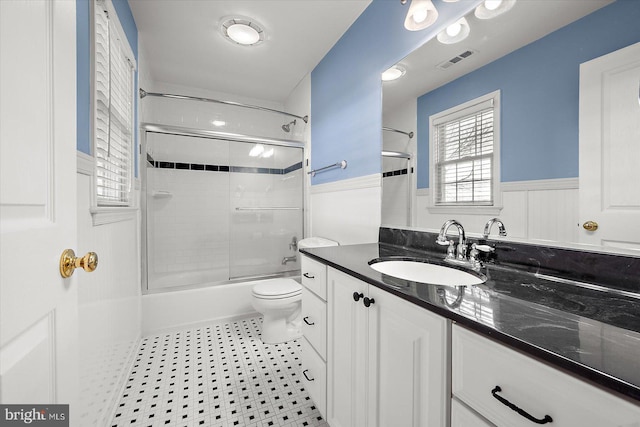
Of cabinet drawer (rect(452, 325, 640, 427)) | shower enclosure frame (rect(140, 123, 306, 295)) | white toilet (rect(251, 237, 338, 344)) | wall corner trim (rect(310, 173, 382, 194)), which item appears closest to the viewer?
cabinet drawer (rect(452, 325, 640, 427))

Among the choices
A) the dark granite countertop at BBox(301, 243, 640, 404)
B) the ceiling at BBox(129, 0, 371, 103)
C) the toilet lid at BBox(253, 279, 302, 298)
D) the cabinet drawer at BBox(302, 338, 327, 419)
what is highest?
the ceiling at BBox(129, 0, 371, 103)

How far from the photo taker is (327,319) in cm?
115

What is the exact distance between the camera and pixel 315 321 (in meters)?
1.27

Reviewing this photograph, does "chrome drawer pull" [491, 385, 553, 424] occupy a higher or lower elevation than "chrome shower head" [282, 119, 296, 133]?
lower

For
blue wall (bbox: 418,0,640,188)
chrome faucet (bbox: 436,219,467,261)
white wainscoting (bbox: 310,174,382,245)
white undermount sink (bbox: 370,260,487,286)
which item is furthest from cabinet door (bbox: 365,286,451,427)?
white wainscoting (bbox: 310,174,382,245)

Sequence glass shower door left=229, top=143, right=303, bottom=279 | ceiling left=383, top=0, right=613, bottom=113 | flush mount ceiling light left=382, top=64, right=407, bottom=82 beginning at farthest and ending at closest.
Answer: glass shower door left=229, top=143, right=303, bottom=279, flush mount ceiling light left=382, top=64, right=407, bottom=82, ceiling left=383, top=0, right=613, bottom=113

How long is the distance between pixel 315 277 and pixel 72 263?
2.89 ft

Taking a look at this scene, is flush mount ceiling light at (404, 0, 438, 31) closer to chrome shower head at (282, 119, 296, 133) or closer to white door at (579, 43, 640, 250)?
white door at (579, 43, 640, 250)

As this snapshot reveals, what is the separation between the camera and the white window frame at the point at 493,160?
1.07 metres

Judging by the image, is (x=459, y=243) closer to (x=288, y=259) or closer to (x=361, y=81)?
(x=361, y=81)

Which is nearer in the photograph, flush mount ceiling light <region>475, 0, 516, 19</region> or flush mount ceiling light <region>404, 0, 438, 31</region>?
flush mount ceiling light <region>475, 0, 516, 19</region>

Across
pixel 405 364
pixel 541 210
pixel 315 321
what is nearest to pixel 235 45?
pixel 315 321

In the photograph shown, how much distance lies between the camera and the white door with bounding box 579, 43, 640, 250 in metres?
0.73

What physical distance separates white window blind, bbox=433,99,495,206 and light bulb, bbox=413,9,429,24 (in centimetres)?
50
